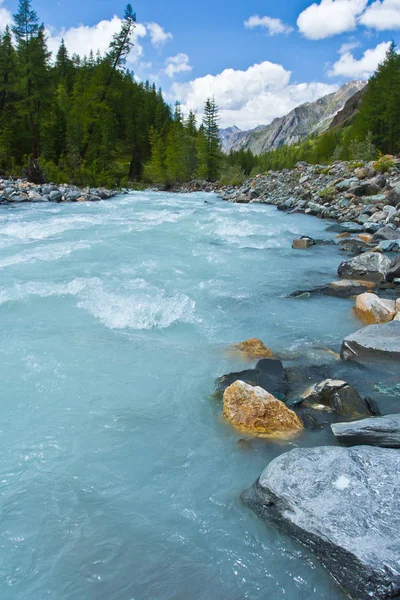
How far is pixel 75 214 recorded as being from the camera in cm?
1702

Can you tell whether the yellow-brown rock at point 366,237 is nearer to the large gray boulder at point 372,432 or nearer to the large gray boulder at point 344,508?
the large gray boulder at point 372,432

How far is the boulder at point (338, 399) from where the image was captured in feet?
12.5

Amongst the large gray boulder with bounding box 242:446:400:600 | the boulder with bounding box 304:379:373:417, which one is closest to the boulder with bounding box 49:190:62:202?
the boulder with bounding box 304:379:373:417

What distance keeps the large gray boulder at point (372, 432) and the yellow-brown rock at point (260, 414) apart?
0.46 meters

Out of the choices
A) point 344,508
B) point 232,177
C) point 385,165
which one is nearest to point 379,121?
point 232,177

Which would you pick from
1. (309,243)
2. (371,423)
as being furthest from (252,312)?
(309,243)

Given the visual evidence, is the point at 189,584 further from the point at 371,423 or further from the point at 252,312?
the point at 252,312

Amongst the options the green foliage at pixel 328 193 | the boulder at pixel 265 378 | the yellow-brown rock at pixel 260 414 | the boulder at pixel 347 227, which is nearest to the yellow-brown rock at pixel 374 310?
the boulder at pixel 265 378

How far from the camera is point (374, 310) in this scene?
6141 mm

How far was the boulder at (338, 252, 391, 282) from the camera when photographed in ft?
27.3

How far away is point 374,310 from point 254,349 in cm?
239

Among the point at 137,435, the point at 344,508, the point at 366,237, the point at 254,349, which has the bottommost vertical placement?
the point at 137,435

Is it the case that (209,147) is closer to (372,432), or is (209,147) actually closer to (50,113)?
(50,113)

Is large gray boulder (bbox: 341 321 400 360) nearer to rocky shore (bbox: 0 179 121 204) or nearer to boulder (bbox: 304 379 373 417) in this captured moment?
boulder (bbox: 304 379 373 417)
